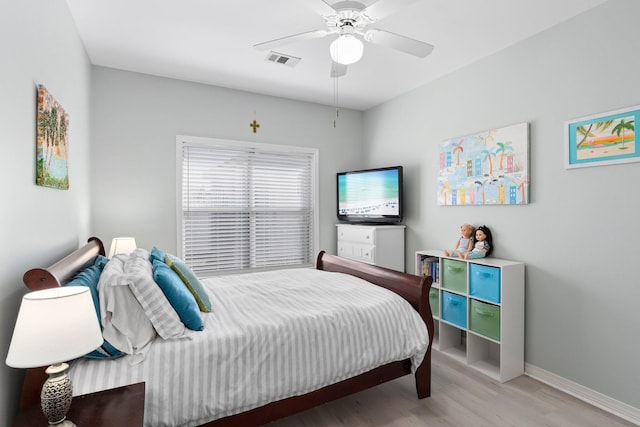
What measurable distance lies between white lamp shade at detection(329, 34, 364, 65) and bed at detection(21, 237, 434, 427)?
153 cm

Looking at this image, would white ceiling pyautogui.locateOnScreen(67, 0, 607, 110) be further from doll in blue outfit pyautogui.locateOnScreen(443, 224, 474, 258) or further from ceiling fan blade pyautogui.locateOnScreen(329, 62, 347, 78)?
doll in blue outfit pyautogui.locateOnScreen(443, 224, 474, 258)

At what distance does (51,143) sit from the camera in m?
1.87

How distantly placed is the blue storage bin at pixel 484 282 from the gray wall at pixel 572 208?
1.10 feet

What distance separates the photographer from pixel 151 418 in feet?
4.80

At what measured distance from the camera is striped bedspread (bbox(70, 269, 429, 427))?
150cm

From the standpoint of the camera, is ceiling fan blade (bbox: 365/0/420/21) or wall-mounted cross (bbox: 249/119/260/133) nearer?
ceiling fan blade (bbox: 365/0/420/21)

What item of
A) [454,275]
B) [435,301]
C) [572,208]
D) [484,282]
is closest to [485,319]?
[484,282]

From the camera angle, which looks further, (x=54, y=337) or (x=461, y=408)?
(x=461, y=408)

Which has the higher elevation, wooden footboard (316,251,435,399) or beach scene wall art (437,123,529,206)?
beach scene wall art (437,123,529,206)

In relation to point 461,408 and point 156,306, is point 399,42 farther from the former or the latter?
point 461,408

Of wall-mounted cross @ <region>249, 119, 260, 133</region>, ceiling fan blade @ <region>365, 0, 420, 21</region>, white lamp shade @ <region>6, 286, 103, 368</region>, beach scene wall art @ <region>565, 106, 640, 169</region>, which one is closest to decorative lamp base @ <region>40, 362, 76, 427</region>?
white lamp shade @ <region>6, 286, 103, 368</region>

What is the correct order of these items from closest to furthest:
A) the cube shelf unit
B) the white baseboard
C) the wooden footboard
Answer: the white baseboard, the wooden footboard, the cube shelf unit

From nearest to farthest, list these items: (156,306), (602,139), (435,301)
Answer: (156,306), (602,139), (435,301)

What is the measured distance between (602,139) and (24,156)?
3.35 meters
